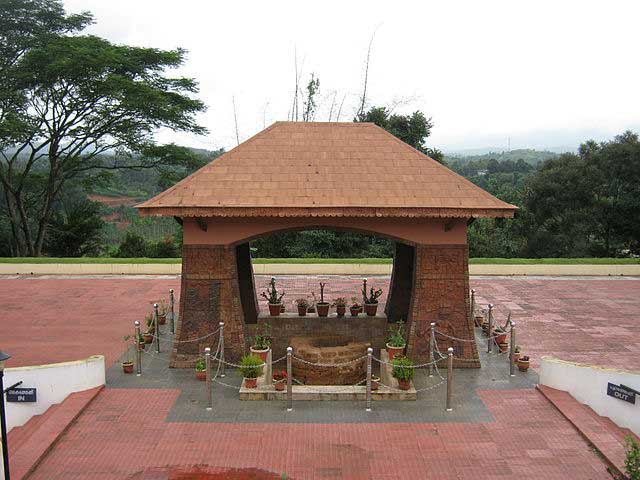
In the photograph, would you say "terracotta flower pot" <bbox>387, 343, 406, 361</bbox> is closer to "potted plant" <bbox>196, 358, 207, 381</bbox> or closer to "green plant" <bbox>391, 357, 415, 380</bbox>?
"green plant" <bbox>391, 357, 415, 380</bbox>

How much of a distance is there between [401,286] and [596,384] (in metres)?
4.88

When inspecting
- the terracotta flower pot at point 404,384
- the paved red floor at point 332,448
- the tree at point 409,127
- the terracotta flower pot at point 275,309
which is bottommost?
the paved red floor at point 332,448

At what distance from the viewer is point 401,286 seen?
13125mm

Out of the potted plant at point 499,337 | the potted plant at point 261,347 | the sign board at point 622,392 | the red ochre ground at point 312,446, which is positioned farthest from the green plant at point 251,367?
the sign board at point 622,392

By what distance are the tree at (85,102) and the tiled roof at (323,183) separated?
1408cm

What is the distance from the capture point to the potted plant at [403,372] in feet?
32.1

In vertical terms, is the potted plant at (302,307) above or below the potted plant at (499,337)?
above

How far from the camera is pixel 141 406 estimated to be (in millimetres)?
9422

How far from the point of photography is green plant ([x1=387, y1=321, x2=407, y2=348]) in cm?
1080

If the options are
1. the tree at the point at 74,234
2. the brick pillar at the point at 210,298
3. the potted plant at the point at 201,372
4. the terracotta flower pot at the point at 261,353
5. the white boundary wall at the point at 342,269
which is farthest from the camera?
the tree at the point at 74,234

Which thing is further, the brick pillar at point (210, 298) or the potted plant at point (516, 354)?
the potted plant at point (516, 354)

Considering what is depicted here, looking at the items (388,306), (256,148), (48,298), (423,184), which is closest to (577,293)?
(388,306)

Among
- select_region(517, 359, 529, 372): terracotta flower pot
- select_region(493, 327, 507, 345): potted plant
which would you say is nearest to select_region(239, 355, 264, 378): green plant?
select_region(517, 359, 529, 372): terracotta flower pot

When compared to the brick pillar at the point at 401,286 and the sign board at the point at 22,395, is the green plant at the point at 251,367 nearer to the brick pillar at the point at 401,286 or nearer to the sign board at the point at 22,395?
the sign board at the point at 22,395
